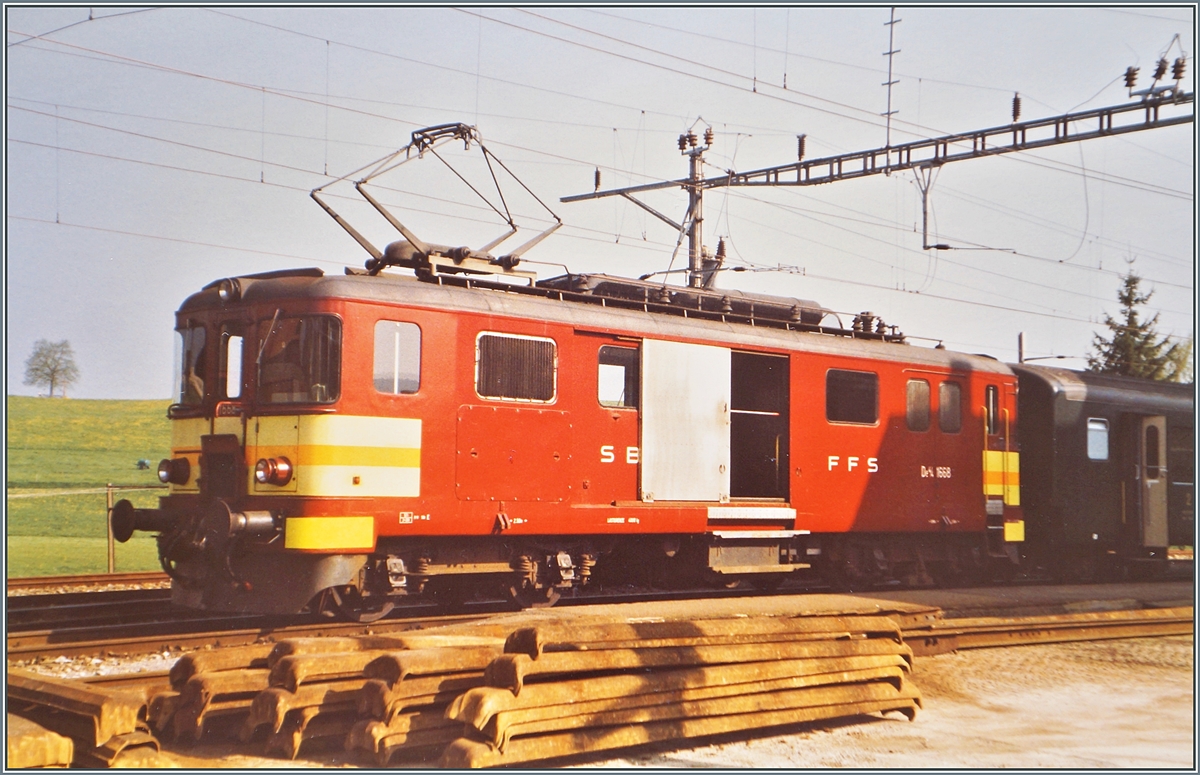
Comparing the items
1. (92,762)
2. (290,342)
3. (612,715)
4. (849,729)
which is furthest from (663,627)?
(290,342)

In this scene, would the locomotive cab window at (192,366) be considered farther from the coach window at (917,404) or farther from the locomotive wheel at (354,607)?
the coach window at (917,404)

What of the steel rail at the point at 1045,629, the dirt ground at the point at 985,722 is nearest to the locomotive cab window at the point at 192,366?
the dirt ground at the point at 985,722

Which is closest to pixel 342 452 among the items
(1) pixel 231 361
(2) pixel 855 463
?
(1) pixel 231 361

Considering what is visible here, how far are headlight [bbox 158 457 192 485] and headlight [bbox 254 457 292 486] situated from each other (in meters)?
1.35

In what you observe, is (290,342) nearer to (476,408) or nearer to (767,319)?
(476,408)

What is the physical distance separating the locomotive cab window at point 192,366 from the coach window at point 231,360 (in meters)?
0.32

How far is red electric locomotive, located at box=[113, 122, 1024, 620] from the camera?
1095 centimetres

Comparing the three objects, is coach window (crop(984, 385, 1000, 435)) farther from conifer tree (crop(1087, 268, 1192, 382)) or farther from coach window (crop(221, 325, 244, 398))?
conifer tree (crop(1087, 268, 1192, 382))

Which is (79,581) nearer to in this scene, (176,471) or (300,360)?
(176,471)

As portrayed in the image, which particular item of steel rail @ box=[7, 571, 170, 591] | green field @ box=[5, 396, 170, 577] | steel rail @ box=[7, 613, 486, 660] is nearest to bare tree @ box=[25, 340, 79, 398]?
green field @ box=[5, 396, 170, 577]

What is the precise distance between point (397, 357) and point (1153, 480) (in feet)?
50.1

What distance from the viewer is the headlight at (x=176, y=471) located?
1187 cm

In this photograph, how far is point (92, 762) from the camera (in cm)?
694

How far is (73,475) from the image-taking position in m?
33.8
